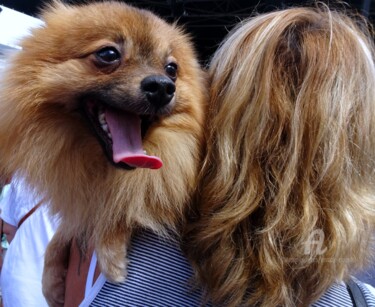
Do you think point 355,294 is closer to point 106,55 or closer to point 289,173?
point 289,173

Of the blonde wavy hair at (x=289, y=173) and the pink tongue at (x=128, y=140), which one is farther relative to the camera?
the pink tongue at (x=128, y=140)

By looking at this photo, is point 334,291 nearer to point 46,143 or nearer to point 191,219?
point 191,219

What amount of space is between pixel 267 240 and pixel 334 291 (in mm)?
198

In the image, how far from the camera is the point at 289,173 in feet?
3.22

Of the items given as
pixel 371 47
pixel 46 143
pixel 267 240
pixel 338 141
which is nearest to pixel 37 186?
pixel 46 143

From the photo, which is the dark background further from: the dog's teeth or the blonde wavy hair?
the blonde wavy hair

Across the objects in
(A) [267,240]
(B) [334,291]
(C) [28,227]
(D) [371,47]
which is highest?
(D) [371,47]

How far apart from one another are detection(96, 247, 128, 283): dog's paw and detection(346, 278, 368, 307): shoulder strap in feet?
1.62

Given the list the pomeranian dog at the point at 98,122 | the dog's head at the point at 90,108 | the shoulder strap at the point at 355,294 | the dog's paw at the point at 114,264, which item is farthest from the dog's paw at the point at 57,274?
the shoulder strap at the point at 355,294

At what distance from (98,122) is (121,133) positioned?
0.11 m

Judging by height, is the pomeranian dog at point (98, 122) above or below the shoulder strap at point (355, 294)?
above

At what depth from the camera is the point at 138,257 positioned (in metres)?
→ 1.03

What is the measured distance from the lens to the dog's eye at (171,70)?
1.29 meters

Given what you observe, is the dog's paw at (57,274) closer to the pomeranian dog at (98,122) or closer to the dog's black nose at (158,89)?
the pomeranian dog at (98,122)
